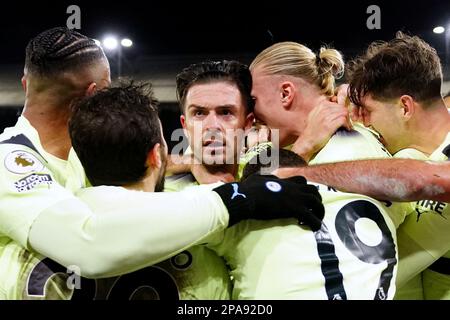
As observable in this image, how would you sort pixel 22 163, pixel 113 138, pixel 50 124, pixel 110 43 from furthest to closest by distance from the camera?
pixel 110 43
pixel 50 124
pixel 22 163
pixel 113 138

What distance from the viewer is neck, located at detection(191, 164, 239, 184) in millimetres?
1582

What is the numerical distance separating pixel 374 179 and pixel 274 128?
0.53 m

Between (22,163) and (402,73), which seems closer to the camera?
(22,163)

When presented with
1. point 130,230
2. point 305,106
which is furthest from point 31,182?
point 305,106

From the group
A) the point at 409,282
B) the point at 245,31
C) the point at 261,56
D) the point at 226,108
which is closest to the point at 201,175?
the point at 226,108

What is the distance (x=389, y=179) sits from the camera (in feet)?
4.18

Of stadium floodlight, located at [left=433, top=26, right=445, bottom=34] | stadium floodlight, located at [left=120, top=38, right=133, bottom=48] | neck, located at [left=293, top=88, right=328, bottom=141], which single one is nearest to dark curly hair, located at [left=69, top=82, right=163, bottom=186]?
neck, located at [left=293, top=88, right=328, bottom=141]

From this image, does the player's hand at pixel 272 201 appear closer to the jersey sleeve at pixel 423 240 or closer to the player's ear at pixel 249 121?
the jersey sleeve at pixel 423 240

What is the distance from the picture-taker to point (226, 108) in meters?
1.61

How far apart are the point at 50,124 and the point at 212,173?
0.49 meters

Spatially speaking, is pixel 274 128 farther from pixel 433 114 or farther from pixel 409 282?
pixel 409 282

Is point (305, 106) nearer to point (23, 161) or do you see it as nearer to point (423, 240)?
point (423, 240)

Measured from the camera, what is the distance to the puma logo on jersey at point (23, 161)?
126 centimetres

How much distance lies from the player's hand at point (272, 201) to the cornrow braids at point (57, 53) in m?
0.71
